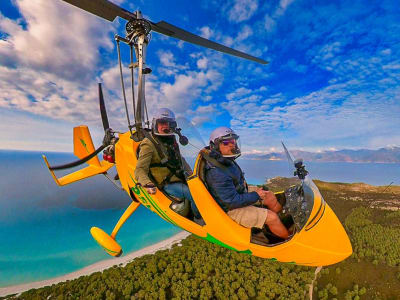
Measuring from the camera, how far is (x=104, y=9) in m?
2.85

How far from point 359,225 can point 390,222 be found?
2720mm

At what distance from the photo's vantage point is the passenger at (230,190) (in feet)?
7.09

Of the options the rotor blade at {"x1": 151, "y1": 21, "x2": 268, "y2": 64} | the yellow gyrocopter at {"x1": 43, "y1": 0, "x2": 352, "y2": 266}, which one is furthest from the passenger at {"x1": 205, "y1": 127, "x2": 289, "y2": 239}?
the rotor blade at {"x1": 151, "y1": 21, "x2": 268, "y2": 64}

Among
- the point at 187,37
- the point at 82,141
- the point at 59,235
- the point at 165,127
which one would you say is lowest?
the point at 59,235

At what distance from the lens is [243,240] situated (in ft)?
6.88

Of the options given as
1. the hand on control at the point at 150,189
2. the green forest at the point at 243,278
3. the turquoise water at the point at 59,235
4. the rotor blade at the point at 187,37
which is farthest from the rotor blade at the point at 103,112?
the turquoise water at the point at 59,235

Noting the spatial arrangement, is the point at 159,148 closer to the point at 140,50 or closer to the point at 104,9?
the point at 140,50

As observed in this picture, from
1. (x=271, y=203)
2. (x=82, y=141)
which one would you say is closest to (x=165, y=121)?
(x=271, y=203)

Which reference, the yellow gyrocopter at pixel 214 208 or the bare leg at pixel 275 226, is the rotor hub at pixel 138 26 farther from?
the bare leg at pixel 275 226

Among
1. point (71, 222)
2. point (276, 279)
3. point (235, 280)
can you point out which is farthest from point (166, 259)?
point (71, 222)

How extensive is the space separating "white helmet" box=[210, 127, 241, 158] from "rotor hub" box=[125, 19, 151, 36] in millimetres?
2554

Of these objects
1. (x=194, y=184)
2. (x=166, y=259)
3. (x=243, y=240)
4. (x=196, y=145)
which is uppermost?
(x=196, y=145)

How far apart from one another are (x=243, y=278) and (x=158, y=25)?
1068cm

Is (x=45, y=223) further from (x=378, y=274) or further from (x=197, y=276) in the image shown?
(x=378, y=274)
